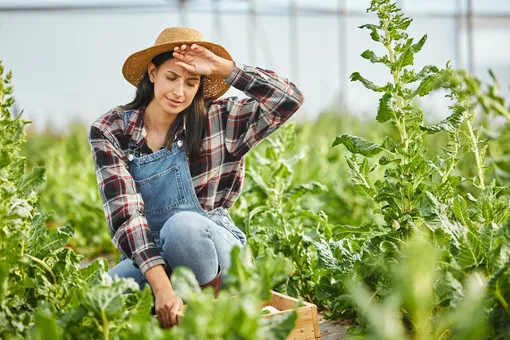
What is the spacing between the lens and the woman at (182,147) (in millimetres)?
2492

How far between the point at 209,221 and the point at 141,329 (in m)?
1.15

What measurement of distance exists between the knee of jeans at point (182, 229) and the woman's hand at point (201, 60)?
1.82 feet

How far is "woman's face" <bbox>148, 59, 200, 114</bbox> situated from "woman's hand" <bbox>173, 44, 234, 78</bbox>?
0.13 feet

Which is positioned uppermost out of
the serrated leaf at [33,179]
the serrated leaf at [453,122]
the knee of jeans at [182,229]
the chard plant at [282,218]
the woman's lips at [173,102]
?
the woman's lips at [173,102]

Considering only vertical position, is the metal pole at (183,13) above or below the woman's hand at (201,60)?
below

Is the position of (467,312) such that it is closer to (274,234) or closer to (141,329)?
(141,329)

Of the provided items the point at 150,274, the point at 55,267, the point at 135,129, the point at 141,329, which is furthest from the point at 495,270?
the point at 135,129

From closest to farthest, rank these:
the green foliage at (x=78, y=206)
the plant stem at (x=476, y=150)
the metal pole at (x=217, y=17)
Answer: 1. the plant stem at (x=476, y=150)
2. the green foliage at (x=78, y=206)
3. the metal pole at (x=217, y=17)

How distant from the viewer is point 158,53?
2.68 metres

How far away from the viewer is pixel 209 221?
8.50ft

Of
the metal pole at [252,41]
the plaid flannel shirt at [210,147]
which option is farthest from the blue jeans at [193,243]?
the metal pole at [252,41]

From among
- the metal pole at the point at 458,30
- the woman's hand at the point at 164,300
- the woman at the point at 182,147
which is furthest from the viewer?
the metal pole at the point at 458,30

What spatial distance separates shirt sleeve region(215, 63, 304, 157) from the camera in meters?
2.66

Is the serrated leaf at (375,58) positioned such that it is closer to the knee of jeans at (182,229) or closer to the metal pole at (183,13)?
the knee of jeans at (182,229)
